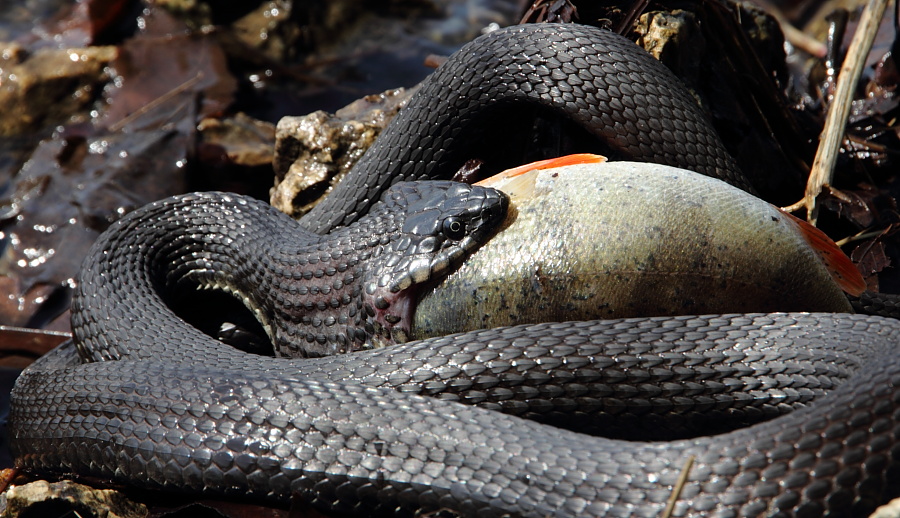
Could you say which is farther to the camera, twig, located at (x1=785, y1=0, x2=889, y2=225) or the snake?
twig, located at (x1=785, y1=0, x2=889, y2=225)

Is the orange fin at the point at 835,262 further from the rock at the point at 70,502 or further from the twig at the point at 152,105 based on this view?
the twig at the point at 152,105

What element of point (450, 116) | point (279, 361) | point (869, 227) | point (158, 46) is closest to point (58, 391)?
point (279, 361)

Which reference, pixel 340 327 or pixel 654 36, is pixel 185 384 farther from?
pixel 654 36

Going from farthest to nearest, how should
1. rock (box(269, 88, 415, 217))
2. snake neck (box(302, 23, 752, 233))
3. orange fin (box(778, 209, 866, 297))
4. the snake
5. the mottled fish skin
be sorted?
rock (box(269, 88, 415, 217))
snake neck (box(302, 23, 752, 233))
orange fin (box(778, 209, 866, 297))
the mottled fish skin
the snake

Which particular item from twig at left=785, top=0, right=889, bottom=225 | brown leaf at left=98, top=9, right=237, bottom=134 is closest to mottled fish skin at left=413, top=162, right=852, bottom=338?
twig at left=785, top=0, right=889, bottom=225

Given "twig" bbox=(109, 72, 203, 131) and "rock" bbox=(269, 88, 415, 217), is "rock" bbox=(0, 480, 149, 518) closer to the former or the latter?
"rock" bbox=(269, 88, 415, 217)

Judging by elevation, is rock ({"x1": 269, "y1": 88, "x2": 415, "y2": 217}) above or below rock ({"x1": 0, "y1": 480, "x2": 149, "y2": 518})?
above

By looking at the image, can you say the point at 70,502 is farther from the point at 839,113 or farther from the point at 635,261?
the point at 839,113
